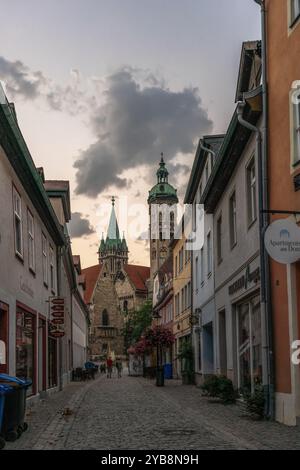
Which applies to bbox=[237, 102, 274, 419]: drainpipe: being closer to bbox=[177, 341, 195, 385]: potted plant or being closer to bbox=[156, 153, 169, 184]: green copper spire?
bbox=[177, 341, 195, 385]: potted plant

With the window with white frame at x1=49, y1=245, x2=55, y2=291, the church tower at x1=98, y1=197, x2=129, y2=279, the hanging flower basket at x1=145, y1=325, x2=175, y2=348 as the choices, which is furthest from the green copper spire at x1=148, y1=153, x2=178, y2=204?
the window with white frame at x1=49, y1=245, x2=55, y2=291

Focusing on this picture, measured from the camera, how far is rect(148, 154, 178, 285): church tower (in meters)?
130

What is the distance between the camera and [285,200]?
13781 mm

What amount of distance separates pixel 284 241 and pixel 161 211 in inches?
4684

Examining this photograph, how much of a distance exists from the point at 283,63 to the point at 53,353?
58.0ft

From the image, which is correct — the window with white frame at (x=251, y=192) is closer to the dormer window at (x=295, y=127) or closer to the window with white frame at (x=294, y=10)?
the dormer window at (x=295, y=127)

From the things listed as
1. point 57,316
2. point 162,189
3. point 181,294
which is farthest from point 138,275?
point 57,316

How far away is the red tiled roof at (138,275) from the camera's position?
127887 millimetres

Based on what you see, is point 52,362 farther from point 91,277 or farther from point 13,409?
point 91,277

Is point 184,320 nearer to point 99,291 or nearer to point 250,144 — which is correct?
point 250,144

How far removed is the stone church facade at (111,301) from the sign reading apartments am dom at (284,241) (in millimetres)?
87568

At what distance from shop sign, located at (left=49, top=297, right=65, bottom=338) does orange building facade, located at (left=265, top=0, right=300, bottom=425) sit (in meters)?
11.7

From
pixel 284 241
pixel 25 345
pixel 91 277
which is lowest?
pixel 25 345

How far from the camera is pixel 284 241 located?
11.9 metres
